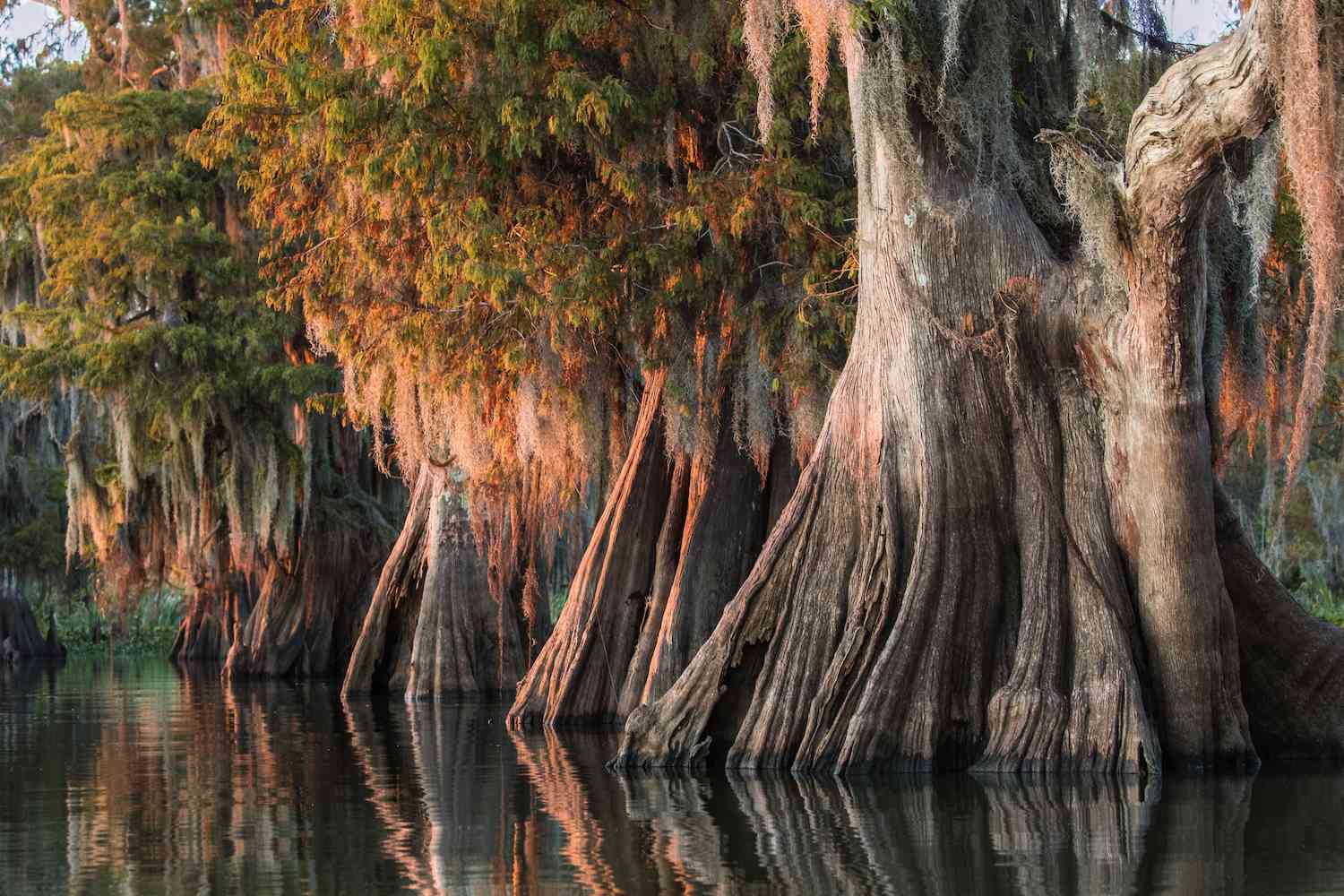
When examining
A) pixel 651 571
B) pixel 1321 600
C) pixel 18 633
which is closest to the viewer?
pixel 651 571

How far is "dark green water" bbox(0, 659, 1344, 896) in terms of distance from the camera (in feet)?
23.6

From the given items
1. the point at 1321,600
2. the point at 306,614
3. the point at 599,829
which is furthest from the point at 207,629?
the point at 599,829

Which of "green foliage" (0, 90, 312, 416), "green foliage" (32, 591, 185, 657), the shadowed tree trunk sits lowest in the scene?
"green foliage" (32, 591, 185, 657)

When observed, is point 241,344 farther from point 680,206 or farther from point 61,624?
point 61,624

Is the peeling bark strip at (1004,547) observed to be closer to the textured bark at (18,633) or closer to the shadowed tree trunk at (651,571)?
the shadowed tree trunk at (651,571)

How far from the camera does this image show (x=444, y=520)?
2325 centimetres

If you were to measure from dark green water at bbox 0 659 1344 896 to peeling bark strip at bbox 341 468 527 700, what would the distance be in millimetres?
8727

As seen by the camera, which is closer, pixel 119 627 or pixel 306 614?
pixel 306 614

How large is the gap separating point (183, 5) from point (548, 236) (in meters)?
14.2

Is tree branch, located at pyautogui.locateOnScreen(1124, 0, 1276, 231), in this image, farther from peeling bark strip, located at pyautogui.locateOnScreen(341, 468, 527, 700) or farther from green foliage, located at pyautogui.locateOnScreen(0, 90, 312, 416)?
green foliage, located at pyautogui.locateOnScreen(0, 90, 312, 416)

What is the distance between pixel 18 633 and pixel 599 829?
113 feet

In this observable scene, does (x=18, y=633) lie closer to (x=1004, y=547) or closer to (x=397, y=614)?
(x=397, y=614)

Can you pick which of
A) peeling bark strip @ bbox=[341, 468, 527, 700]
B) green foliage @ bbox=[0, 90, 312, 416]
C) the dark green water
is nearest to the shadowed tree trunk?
the dark green water

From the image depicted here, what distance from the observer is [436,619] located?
903 inches
